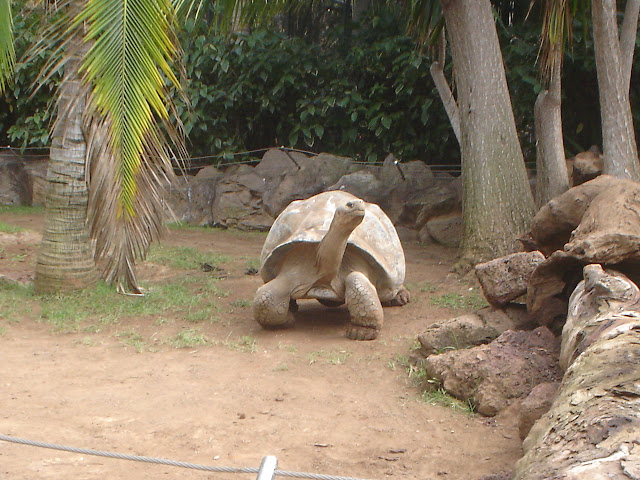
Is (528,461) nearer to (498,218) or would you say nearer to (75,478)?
(75,478)

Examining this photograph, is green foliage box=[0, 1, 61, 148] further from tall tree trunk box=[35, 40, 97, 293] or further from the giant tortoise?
the giant tortoise

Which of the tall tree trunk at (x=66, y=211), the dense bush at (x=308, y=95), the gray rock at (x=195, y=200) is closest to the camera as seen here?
the tall tree trunk at (x=66, y=211)

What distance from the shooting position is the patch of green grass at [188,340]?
5.08 meters

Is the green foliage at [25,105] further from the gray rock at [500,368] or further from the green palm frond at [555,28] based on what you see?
the gray rock at [500,368]

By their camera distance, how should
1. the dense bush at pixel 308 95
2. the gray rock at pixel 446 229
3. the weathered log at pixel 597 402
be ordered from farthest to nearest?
1. the dense bush at pixel 308 95
2. the gray rock at pixel 446 229
3. the weathered log at pixel 597 402

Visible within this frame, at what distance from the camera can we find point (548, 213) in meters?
5.26

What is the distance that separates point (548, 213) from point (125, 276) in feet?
11.2

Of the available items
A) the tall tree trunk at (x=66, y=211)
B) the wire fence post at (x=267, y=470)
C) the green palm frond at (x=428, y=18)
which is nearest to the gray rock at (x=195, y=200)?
the green palm frond at (x=428, y=18)

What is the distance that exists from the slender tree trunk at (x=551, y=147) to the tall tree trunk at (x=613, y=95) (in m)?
0.47

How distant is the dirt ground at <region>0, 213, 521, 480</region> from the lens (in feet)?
10.7

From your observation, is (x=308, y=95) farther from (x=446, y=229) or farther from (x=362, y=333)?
(x=362, y=333)

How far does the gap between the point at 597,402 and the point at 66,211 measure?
4.91m

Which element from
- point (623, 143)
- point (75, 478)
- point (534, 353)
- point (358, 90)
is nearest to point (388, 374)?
point (534, 353)

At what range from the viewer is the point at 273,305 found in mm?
5355
